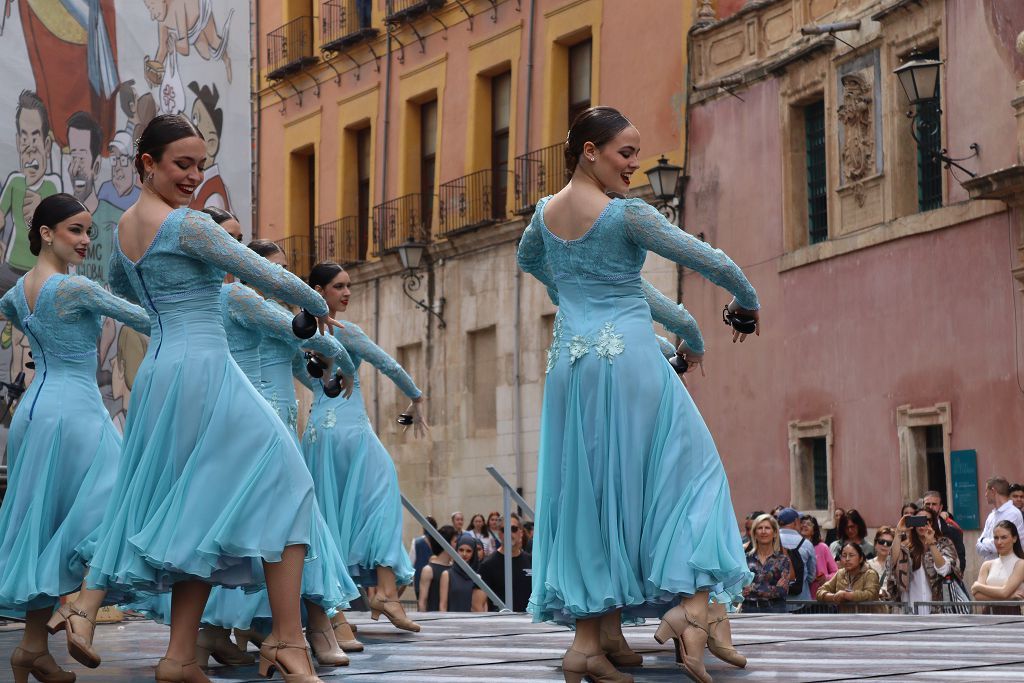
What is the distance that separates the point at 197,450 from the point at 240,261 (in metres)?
0.73

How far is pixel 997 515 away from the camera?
54.0ft

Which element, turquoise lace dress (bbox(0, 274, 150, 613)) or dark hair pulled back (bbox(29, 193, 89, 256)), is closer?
turquoise lace dress (bbox(0, 274, 150, 613))

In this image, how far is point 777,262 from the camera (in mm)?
25688

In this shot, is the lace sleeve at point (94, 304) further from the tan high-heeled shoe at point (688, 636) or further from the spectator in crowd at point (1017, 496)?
the spectator in crowd at point (1017, 496)

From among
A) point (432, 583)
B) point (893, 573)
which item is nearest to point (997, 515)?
Result: point (893, 573)

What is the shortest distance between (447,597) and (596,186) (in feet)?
34.4

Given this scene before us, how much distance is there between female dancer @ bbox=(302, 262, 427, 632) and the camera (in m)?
11.6

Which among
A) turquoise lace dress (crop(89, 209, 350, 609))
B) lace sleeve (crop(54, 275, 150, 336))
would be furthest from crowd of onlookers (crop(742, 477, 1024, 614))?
turquoise lace dress (crop(89, 209, 350, 609))

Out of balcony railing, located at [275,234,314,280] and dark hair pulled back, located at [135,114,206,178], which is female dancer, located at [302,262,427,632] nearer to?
dark hair pulled back, located at [135,114,206,178]

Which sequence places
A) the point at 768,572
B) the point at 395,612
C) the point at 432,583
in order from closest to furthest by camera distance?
the point at 395,612 < the point at 768,572 < the point at 432,583

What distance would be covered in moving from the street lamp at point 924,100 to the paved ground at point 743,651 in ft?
31.9

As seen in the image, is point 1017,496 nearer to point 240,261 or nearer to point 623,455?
point 623,455

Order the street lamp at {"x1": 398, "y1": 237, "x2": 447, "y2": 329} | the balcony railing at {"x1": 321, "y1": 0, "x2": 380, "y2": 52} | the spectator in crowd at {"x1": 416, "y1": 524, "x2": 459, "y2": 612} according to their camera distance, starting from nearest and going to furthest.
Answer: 1. the spectator in crowd at {"x1": 416, "y1": 524, "x2": 459, "y2": 612}
2. the street lamp at {"x1": 398, "y1": 237, "x2": 447, "y2": 329}
3. the balcony railing at {"x1": 321, "y1": 0, "x2": 380, "y2": 52}

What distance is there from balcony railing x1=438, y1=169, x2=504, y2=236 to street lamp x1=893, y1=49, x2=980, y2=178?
34.3 feet
